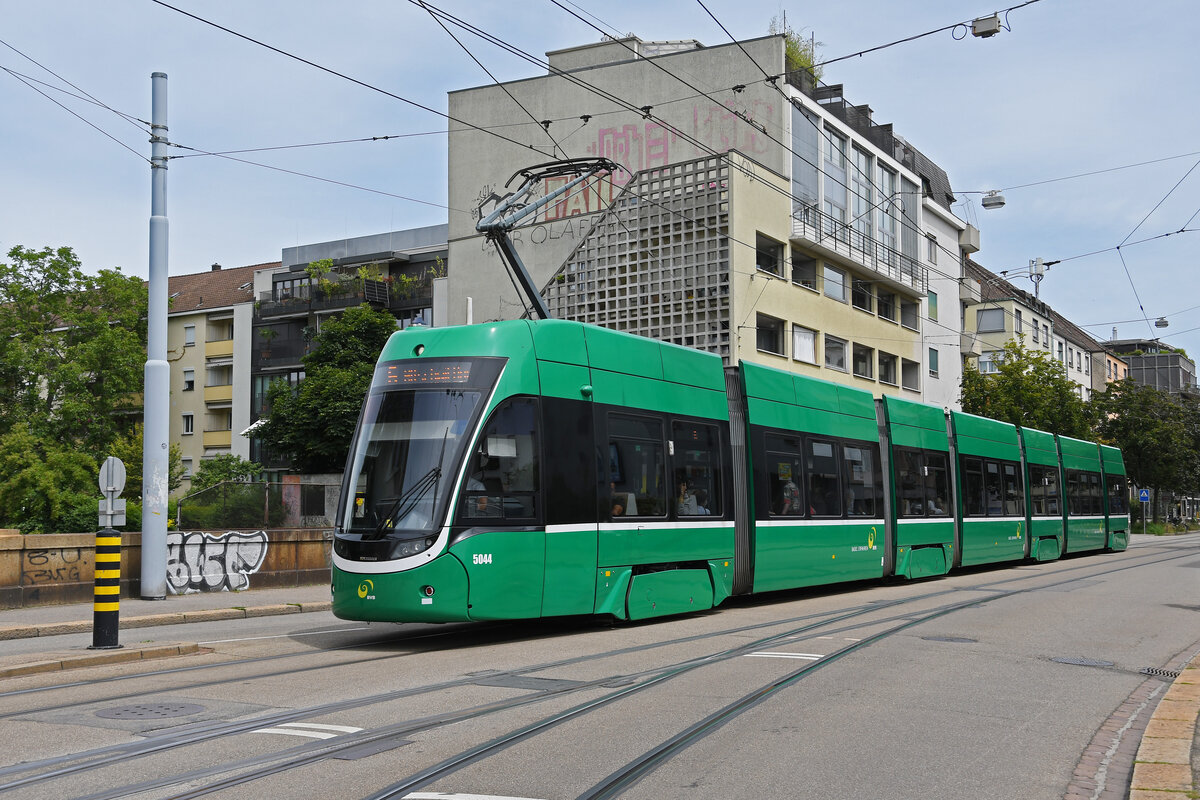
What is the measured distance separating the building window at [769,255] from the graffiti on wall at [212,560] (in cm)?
2008

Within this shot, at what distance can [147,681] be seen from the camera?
959 cm

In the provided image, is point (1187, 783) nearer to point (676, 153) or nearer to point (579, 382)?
point (579, 382)

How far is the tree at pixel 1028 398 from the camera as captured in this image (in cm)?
5112

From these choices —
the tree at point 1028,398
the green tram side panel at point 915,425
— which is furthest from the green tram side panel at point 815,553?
the tree at point 1028,398

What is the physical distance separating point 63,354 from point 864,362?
3736 centimetres

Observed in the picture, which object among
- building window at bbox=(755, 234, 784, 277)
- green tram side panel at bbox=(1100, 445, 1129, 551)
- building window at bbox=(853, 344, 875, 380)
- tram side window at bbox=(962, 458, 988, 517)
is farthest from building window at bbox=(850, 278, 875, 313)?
tram side window at bbox=(962, 458, 988, 517)

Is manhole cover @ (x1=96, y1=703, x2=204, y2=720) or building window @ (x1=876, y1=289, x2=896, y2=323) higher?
building window @ (x1=876, y1=289, x2=896, y2=323)

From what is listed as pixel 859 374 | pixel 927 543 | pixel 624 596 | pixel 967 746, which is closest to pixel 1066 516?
pixel 927 543

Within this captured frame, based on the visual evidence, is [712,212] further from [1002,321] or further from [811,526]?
[1002,321]

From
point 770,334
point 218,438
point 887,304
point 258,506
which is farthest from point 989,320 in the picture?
point 258,506

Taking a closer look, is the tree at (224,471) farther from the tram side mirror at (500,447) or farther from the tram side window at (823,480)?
the tram side mirror at (500,447)

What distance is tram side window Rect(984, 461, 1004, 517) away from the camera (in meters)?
25.2

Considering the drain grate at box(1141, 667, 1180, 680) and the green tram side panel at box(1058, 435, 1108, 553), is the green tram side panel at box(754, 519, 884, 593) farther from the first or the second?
the green tram side panel at box(1058, 435, 1108, 553)

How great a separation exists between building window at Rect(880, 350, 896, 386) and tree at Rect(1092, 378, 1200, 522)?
67.2 feet
